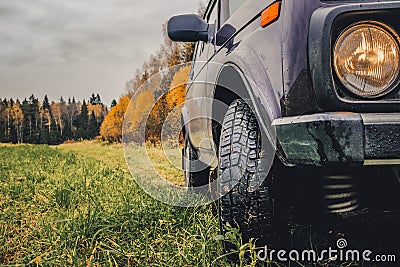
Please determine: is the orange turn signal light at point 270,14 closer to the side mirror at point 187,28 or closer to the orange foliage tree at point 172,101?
the side mirror at point 187,28

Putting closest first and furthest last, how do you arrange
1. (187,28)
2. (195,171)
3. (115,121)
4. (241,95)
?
(241,95) < (187,28) < (195,171) < (115,121)

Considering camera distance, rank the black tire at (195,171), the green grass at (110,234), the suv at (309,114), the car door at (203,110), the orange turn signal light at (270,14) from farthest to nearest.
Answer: the black tire at (195,171) → the car door at (203,110) → the green grass at (110,234) → the orange turn signal light at (270,14) → the suv at (309,114)

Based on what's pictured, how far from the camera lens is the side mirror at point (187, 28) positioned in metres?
2.69

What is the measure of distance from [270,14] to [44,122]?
64155 millimetres

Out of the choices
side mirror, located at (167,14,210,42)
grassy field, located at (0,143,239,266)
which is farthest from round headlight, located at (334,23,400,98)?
side mirror, located at (167,14,210,42)

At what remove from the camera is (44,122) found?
61625mm

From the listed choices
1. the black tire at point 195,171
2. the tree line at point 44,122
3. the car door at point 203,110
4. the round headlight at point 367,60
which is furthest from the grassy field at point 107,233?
the tree line at point 44,122

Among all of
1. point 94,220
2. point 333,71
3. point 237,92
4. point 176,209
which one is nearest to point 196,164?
point 176,209

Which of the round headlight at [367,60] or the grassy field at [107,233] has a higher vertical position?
the round headlight at [367,60]

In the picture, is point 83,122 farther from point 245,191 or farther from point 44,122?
point 245,191

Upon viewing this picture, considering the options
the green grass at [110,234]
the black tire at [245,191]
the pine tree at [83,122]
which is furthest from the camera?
the pine tree at [83,122]

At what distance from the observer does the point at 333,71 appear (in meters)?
1.36

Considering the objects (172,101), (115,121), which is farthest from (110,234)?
(115,121)

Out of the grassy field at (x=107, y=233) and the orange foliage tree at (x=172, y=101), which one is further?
the orange foliage tree at (x=172, y=101)
